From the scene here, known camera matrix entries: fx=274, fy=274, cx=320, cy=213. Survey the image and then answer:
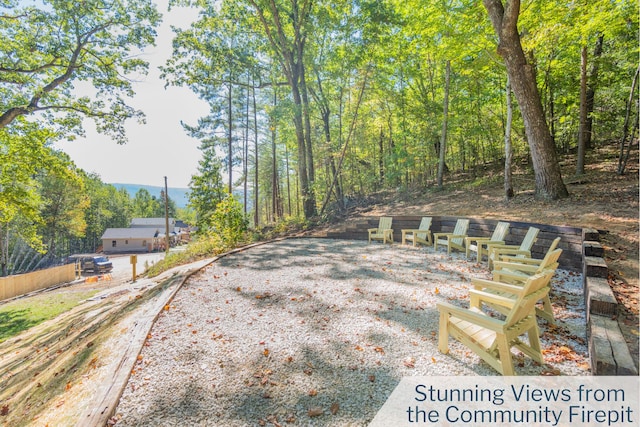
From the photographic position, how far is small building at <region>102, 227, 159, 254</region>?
35812 millimetres

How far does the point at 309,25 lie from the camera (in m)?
10.6

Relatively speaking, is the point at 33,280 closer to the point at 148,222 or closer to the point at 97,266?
the point at 97,266

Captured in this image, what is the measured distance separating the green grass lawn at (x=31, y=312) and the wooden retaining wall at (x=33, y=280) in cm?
294

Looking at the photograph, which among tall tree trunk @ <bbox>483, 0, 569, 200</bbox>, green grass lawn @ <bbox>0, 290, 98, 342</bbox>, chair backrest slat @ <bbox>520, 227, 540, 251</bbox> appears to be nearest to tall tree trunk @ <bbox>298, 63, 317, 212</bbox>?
tall tree trunk @ <bbox>483, 0, 569, 200</bbox>

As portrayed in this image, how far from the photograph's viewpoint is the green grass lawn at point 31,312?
7.96 metres

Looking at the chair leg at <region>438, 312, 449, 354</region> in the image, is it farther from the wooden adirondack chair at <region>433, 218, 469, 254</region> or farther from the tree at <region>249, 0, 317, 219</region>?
the tree at <region>249, 0, 317, 219</region>

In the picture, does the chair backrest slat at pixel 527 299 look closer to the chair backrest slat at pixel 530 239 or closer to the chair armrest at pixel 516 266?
the chair armrest at pixel 516 266

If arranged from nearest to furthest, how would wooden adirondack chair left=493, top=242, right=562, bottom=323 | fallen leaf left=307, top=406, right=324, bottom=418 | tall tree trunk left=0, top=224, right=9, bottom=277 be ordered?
fallen leaf left=307, top=406, right=324, bottom=418
wooden adirondack chair left=493, top=242, right=562, bottom=323
tall tree trunk left=0, top=224, right=9, bottom=277

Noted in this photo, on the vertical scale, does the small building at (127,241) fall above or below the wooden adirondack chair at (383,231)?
below

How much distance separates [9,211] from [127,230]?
30342 mm

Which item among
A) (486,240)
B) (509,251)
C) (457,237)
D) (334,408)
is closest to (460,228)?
(457,237)

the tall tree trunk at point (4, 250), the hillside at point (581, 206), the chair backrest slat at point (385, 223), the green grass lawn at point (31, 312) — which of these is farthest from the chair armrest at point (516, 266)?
the tall tree trunk at point (4, 250)

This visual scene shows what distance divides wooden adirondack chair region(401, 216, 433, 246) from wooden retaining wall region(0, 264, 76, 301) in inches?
713

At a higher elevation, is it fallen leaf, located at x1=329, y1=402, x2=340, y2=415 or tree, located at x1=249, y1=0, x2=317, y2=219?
tree, located at x1=249, y1=0, x2=317, y2=219
